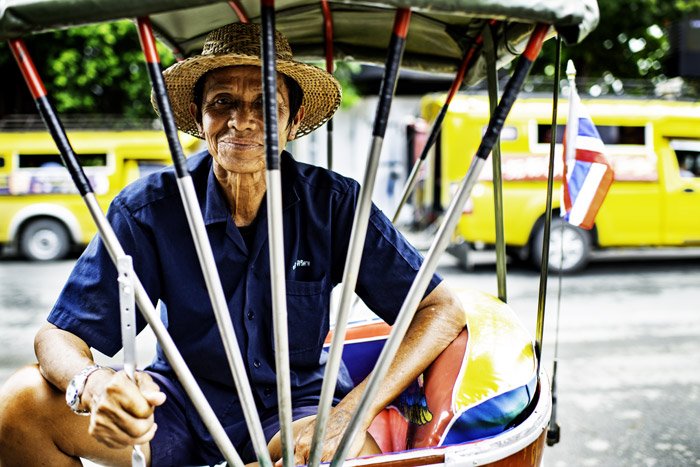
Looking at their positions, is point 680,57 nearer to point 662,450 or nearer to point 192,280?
point 662,450

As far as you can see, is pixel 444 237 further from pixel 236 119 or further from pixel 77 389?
pixel 77 389

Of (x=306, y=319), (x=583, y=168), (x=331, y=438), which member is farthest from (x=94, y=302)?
(x=583, y=168)

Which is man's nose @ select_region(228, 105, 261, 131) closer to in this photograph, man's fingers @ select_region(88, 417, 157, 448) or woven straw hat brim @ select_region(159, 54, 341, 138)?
woven straw hat brim @ select_region(159, 54, 341, 138)

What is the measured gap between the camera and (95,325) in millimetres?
1537

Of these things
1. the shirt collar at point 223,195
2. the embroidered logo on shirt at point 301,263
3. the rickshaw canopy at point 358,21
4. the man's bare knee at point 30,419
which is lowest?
the man's bare knee at point 30,419

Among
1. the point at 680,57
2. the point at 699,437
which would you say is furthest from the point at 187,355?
the point at 680,57

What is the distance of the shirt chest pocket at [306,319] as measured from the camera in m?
1.71

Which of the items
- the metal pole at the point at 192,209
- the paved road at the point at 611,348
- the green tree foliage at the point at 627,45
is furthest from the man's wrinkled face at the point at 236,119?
the green tree foliage at the point at 627,45

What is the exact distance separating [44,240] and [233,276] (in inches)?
354

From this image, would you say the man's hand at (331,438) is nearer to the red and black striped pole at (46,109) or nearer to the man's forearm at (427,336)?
the man's forearm at (427,336)

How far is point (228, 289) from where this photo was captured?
5.49 feet

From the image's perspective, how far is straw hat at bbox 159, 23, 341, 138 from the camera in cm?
161

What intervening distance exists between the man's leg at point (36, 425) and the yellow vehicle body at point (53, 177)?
322 inches

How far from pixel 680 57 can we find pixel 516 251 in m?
6.46
